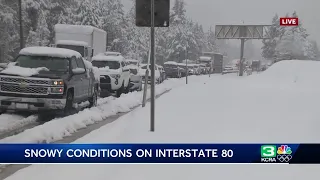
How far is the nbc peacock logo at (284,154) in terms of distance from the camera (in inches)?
169

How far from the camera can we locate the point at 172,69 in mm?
36750

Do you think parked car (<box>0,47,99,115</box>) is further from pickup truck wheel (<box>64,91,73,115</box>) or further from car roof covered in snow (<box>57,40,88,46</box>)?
car roof covered in snow (<box>57,40,88,46</box>)

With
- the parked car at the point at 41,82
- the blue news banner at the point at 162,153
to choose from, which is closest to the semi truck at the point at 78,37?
the parked car at the point at 41,82

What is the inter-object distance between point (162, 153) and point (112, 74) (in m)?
13.5

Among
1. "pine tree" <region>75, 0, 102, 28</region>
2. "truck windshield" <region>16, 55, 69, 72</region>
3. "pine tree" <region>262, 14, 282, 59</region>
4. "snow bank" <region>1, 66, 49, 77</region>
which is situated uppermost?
"pine tree" <region>75, 0, 102, 28</region>

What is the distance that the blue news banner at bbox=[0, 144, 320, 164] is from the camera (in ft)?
14.0

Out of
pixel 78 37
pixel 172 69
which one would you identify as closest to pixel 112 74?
pixel 78 37

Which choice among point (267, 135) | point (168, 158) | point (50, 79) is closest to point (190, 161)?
point (168, 158)

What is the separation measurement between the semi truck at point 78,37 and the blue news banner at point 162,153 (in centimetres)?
1923

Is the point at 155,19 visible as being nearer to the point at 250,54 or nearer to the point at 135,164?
the point at 250,54

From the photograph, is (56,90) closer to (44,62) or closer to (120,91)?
(44,62)

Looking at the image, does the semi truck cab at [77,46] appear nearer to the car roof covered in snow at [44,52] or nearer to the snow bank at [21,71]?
the car roof covered in snow at [44,52]

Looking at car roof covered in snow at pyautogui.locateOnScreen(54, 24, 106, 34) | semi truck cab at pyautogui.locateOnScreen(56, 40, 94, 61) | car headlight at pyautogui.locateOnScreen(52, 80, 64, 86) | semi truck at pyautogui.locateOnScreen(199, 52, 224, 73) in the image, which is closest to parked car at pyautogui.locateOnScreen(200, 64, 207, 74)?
semi truck at pyautogui.locateOnScreen(199, 52, 224, 73)

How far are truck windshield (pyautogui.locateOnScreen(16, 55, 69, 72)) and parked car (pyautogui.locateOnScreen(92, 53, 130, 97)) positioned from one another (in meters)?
6.40
